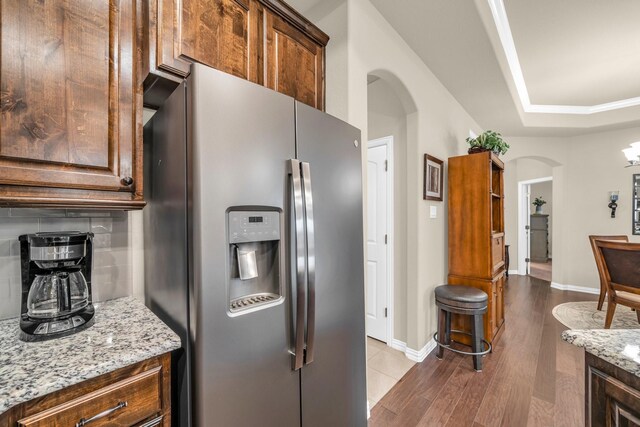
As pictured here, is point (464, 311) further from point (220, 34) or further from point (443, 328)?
point (220, 34)

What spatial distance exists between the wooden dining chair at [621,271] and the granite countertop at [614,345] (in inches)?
99.7

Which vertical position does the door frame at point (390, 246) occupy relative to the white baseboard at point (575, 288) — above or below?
above

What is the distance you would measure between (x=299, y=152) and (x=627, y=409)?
4.30ft

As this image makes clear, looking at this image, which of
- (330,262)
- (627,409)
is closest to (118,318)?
(330,262)

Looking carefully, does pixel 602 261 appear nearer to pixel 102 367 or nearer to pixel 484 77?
pixel 484 77

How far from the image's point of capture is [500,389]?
2111 millimetres

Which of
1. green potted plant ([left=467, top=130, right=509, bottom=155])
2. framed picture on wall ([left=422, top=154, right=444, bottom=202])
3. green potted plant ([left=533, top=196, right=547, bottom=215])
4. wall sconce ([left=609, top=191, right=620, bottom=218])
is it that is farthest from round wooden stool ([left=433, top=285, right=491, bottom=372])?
green potted plant ([left=533, top=196, right=547, bottom=215])

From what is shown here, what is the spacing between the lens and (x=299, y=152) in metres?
1.13

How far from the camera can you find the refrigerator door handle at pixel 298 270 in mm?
1066

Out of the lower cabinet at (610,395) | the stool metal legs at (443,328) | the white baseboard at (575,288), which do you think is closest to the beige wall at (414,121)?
the stool metal legs at (443,328)

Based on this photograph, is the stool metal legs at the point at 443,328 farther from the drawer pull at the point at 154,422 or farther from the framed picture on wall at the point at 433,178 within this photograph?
the drawer pull at the point at 154,422

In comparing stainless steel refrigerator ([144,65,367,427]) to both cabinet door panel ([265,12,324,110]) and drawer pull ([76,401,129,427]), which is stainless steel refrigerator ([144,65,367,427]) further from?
cabinet door panel ([265,12,324,110])

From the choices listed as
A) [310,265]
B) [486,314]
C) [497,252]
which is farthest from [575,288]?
[310,265]

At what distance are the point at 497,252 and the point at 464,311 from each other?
40.7 inches
